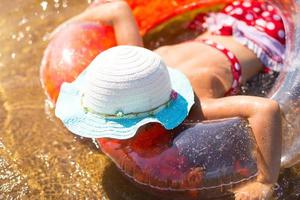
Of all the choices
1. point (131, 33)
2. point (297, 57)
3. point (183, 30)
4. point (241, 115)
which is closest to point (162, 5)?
point (183, 30)

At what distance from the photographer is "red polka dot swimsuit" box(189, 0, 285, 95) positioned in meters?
3.35

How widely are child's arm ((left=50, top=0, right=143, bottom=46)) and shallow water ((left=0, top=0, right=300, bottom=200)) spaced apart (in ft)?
1.88

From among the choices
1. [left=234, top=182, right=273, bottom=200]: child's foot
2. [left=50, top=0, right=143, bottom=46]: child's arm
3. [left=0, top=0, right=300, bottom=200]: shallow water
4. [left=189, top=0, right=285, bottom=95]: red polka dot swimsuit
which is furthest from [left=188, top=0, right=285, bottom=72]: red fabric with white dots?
[left=234, top=182, right=273, bottom=200]: child's foot

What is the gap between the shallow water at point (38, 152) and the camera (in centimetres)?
288

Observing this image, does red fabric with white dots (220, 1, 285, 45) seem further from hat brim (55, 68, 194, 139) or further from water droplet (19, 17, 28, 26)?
water droplet (19, 17, 28, 26)

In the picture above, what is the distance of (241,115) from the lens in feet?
8.66

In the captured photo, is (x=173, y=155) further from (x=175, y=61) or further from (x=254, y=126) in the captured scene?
(x=175, y=61)

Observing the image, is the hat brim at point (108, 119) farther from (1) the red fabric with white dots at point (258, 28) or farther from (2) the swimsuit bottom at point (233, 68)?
(1) the red fabric with white dots at point (258, 28)

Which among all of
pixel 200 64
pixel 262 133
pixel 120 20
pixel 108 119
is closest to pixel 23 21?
pixel 120 20

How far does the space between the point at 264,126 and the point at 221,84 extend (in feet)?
1.92

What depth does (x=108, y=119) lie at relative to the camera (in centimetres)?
250

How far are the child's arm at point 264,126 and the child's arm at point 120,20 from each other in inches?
29.3

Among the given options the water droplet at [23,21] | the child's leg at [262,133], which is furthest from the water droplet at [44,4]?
the child's leg at [262,133]

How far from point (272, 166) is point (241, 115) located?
0.26 m
